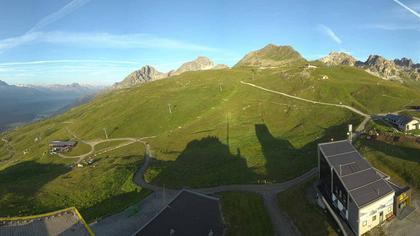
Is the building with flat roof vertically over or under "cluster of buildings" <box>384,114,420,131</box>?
under

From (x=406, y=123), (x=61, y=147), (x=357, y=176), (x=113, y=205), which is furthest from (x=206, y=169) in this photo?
(x=61, y=147)

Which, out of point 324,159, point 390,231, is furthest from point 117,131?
point 390,231

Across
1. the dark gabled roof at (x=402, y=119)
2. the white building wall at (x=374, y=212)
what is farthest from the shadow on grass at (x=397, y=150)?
the white building wall at (x=374, y=212)

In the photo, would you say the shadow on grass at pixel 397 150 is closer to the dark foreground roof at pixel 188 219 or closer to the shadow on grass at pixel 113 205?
the dark foreground roof at pixel 188 219

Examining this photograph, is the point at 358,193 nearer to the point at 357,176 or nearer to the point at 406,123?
the point at 357,176

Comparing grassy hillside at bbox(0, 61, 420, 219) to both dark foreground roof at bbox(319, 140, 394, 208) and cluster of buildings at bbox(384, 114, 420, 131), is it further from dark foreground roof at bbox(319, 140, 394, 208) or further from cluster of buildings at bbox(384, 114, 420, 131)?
dark foreground roof at bbox(319, 140, 394, 208)

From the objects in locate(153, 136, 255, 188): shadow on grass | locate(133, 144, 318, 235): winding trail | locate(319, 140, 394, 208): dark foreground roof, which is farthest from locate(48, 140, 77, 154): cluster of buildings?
locate(319, 140, 394, 208): dark foreground roof

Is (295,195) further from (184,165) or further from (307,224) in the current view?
(184,165)
